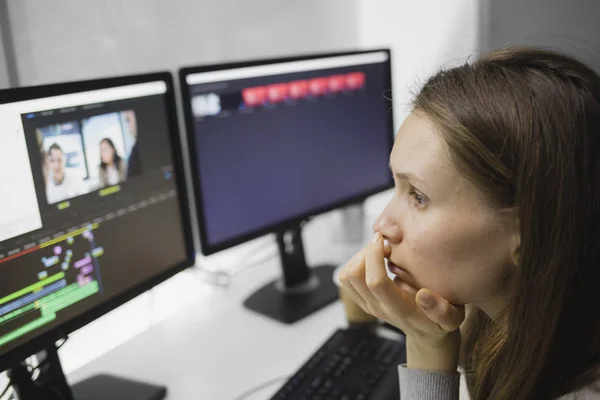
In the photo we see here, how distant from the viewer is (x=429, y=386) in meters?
0.81

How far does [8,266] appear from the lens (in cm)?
76

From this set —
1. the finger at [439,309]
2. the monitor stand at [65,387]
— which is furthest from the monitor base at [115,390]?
the finger at [439,309]

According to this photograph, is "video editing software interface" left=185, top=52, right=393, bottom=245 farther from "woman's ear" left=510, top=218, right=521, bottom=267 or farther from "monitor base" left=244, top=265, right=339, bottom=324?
"woman's ear" left=510, top=218, right=521, bottom=267

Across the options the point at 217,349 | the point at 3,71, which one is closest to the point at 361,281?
the point at 217,349

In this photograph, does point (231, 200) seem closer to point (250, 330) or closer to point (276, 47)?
point (250, 330)

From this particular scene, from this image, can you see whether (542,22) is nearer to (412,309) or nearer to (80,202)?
(412,309)

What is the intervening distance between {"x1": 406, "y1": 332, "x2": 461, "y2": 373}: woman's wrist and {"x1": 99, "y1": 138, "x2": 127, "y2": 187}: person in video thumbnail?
53 cm

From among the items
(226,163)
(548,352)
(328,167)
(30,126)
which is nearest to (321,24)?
(328,167)

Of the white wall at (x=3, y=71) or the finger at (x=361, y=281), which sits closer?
the finger at (x=361, y=281)

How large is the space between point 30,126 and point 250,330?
59 cm

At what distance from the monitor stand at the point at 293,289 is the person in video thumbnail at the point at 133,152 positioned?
0.41 meters

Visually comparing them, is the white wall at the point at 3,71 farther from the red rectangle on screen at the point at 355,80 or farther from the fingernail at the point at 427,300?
the fingernail at the point at 427,300

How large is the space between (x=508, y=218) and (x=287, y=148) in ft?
2.03

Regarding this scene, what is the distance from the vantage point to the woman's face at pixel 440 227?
2.22 feet
